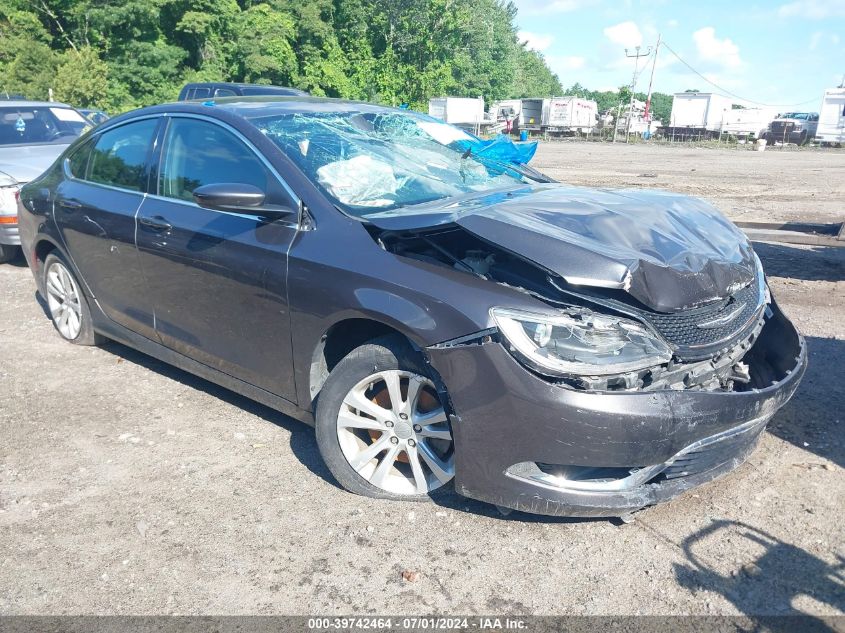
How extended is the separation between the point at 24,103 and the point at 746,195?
46.1 feet

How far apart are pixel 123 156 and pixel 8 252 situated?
468 cm

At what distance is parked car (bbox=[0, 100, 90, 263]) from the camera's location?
7508 mm

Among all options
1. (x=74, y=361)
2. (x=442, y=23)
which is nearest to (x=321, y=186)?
(x=74, y=361)

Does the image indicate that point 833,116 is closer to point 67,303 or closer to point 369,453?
point 67,303

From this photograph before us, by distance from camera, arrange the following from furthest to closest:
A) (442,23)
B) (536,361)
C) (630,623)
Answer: (442,23) → (536,361) → (630,623)

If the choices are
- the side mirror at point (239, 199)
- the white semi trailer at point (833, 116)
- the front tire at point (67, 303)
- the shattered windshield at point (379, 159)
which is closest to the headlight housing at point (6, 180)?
the front tire at point (67, 303)

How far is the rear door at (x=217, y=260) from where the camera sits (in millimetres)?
3426

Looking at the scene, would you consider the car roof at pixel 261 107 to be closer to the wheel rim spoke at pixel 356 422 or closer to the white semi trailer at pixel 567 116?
the wheel rim spoke at pixel 356 422

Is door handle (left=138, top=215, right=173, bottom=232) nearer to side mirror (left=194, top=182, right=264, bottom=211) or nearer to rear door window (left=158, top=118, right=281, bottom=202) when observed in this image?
rear door window (left=158, top=118, right=281, bottom=202)

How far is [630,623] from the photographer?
245cm

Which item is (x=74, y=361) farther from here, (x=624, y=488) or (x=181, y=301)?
(x=624, y=488)

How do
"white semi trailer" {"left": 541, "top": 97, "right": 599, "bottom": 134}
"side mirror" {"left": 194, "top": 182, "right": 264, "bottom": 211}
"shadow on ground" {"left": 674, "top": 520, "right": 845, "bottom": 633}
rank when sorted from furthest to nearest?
"white semi trailer" {"left": 541, "top": 97, "right": 599, "bottom": 134}, "side mirror" {"left": 194, "top": 182, "right": 264, "bottom": 211}, "shadow on ground" {"left": 674, "top": 520, "right": 845, "bottom": 633}

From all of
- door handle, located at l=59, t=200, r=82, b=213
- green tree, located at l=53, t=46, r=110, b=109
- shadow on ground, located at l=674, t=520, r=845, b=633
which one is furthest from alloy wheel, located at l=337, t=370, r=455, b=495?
green tree, located at l=53, t=46, r=110, b=109

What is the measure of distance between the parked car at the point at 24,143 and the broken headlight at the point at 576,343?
6.67 metres
